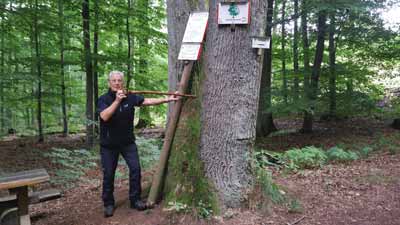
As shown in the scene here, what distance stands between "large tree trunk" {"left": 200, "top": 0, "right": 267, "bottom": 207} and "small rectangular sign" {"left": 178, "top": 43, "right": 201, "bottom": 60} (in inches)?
5.2

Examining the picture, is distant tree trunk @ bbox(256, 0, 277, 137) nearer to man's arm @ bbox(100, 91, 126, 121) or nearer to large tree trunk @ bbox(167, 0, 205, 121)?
large tree trunk @ bbox(167, 0, 205, 121)

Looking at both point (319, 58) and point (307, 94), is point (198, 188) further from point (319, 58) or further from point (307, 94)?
point (319, 58)

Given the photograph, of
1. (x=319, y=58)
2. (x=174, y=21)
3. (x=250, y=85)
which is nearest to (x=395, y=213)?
(x=250, y=85)

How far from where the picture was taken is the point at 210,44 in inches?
131

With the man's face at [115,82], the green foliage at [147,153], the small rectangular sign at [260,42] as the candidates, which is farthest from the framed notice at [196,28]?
the green foliage at [147,153]

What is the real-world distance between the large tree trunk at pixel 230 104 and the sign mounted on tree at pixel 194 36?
0.36ft

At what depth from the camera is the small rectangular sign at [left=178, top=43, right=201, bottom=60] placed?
3342mm

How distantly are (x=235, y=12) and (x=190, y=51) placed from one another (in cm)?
62

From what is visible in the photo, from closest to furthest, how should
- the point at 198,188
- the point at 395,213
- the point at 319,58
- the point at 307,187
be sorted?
the point at 198,188, the point at 395,213, the point at 307,187, the point at 319,58

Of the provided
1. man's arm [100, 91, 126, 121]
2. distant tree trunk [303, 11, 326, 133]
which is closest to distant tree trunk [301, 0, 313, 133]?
distant tree trunk [303, 11, 326, 133]

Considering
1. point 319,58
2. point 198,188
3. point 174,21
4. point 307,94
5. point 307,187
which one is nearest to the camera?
point 198,188

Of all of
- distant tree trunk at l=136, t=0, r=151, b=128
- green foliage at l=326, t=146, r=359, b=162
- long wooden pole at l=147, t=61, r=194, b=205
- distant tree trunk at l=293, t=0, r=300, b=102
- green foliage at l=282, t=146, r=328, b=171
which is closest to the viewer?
long wooden pole at l=147, t=61, r=194, b=205

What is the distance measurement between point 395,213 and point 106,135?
3343mm

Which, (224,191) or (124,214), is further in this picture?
(124,214)
